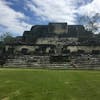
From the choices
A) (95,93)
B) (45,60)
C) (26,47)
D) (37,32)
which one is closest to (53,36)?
(37,32)

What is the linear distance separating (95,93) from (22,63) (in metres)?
21.9

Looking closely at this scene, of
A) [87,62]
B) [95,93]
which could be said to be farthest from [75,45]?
[95,93]

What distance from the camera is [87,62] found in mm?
29891

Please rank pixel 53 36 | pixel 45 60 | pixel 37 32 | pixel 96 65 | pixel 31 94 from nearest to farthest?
1. pixel 31 94
2. pixel 96 65
3. pixel 45 60
4. pixel 53 36
5. pixel 37 32

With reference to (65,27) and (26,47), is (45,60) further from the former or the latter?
(65,27)

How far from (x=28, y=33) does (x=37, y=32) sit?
2340 mm

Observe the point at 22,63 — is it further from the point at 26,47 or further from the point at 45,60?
the point at 26,47

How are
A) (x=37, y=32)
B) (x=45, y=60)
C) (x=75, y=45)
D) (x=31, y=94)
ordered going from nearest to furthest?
(x=31, y=94) → (x=45, y=60) → (x=75, y=45) → (x=37, y=32)

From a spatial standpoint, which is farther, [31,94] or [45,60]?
[45,60]

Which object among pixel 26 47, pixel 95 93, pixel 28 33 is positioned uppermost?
pixel 28 33

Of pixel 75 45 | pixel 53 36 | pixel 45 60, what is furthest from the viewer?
pixel 53 36

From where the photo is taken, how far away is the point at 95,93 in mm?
9188

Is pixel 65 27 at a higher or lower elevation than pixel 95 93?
higher

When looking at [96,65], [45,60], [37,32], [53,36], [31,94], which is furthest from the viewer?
[37,32]
